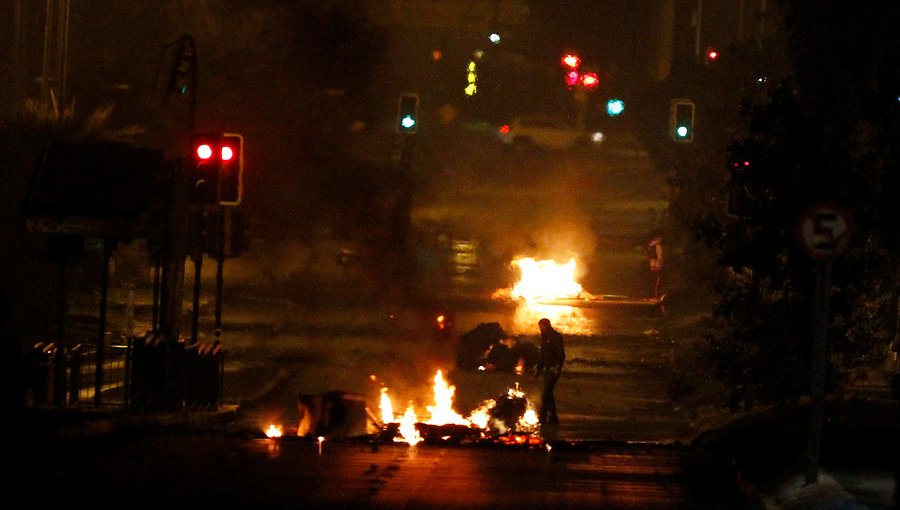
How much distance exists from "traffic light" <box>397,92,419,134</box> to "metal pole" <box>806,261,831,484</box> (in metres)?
17.8

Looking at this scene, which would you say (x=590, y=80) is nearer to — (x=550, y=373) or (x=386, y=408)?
(x=550, y=373)

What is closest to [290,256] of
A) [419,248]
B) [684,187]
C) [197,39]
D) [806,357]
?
[419,248]

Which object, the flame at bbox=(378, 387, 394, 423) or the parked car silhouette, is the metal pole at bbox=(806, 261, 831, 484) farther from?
the parked car silhouette

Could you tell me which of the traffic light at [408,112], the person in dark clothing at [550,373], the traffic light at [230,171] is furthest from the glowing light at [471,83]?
the traffic light at [230,171]

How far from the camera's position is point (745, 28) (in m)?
54.7

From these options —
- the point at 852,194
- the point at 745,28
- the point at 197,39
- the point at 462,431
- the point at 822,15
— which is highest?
the point at 745,28

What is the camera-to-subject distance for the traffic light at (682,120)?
25.8 metres

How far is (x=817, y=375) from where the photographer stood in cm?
1052

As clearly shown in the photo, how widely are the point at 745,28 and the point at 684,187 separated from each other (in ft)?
93.0

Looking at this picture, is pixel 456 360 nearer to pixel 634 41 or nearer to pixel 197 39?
pixel 197 39

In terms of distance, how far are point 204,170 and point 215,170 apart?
0.15 metres

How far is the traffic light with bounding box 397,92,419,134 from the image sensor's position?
27.8 m

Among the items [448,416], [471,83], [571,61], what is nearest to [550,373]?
[448,416]

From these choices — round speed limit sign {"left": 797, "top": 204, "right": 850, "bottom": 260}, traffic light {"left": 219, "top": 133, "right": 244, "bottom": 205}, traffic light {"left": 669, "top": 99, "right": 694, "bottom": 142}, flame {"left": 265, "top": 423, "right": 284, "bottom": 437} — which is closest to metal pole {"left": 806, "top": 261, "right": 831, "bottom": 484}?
round speed limit sign {"left": 797, "top": 204, "right": 850, "bottom": 260}
